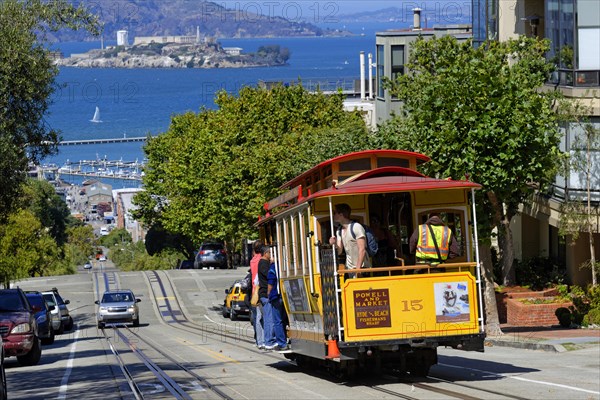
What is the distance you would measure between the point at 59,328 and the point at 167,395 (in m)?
25.7

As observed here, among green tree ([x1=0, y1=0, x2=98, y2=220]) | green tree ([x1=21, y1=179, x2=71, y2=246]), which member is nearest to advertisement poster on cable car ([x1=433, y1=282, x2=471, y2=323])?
green tree ([x1=0, y1=0, x2=98, y2=220])

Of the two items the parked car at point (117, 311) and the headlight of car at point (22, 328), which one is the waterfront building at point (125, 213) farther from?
the headlight of car at point (22, 328)

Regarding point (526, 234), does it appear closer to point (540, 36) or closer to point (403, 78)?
point (540, 36)

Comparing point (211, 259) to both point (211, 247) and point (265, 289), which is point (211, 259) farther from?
point (265, 289)

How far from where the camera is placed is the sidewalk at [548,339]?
23.4 metres

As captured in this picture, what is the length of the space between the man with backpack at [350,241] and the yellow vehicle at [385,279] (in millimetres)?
126

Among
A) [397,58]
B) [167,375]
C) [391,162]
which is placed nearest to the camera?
[391,162]

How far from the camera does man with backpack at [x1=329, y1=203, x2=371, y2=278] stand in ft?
53.0

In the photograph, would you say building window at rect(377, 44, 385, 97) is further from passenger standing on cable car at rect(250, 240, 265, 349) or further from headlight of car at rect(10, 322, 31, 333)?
passenger standing on cable car at rect(250, 240, 265, 349)

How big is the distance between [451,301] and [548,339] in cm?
956

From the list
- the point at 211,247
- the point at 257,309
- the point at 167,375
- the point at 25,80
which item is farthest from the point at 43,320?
Answer: the point at 211,247

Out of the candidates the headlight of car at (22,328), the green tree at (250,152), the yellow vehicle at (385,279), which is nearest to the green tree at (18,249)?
the green tree at (250,152)

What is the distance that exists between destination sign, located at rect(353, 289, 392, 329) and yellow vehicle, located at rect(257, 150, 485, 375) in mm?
14

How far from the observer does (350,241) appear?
53.3 ft
